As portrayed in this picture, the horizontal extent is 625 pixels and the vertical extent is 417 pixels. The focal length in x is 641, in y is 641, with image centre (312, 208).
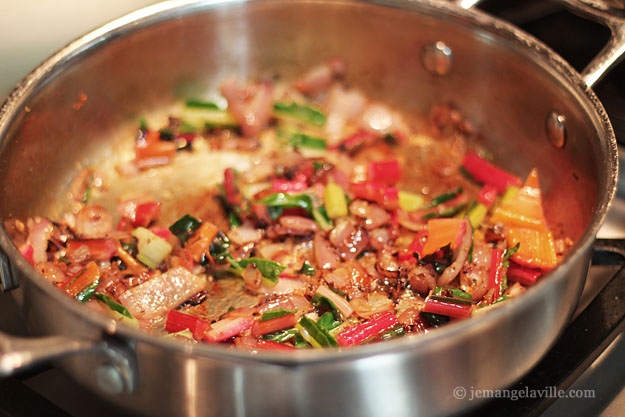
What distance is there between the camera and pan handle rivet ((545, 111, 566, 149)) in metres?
1.62

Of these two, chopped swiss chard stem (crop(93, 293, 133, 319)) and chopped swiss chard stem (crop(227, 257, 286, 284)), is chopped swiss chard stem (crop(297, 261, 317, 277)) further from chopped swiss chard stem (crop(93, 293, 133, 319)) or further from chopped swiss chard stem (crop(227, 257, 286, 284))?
chopped swiss chard stem (crop(93, 293, 133, 319))

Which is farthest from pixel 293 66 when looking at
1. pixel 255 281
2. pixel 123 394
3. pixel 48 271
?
pixel 123 394

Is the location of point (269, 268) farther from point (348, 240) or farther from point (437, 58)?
point (437, 58)

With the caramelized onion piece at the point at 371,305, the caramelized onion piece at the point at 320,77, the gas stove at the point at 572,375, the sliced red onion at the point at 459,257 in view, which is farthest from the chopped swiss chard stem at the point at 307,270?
the caramelized onion piece at the point at 320,77

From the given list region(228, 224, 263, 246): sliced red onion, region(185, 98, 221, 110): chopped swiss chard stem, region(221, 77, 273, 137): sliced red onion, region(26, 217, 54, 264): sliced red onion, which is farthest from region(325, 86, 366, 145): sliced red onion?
region(26, 217, 54, 264): sliced red onion

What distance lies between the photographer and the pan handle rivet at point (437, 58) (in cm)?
185

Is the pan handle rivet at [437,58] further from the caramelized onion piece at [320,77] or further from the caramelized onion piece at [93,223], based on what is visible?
the caramelized onion piece at [93,223]

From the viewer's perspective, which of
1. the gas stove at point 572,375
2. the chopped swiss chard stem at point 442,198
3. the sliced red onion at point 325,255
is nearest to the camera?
the gas stove at point 572,375

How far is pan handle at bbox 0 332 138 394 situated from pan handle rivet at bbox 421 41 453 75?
129cm

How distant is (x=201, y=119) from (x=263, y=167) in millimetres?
286

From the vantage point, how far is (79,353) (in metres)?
0.93

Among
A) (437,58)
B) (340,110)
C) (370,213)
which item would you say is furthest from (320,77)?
(370,213)

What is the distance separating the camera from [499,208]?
163 centimetres

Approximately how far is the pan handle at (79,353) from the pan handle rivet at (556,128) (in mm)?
1191
